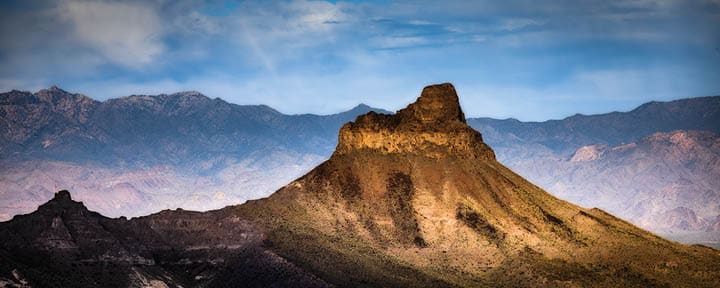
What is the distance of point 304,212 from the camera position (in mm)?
190875

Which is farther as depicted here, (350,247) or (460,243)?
(460,243)

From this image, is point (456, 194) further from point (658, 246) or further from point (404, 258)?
point (658, 246)

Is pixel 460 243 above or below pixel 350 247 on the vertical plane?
below

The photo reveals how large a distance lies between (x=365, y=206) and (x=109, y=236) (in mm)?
54132

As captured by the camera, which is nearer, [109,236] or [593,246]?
[109,236]

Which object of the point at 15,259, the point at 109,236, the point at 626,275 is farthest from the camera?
the point at 626,275

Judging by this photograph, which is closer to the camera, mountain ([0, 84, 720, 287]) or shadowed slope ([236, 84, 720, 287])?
mountain ([0, 84, 720, 287])

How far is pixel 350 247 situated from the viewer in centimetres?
17975

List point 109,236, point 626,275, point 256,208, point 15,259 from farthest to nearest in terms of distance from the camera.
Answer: point 256,208 < point 626,275 < point 109,236 < point 15,259

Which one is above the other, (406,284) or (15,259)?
(15,259)

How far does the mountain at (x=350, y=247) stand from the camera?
515ft

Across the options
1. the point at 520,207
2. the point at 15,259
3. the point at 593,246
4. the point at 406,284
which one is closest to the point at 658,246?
the point at 593,246

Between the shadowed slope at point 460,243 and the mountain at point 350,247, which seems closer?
the mountain at point 350,247

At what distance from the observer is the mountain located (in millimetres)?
157000
